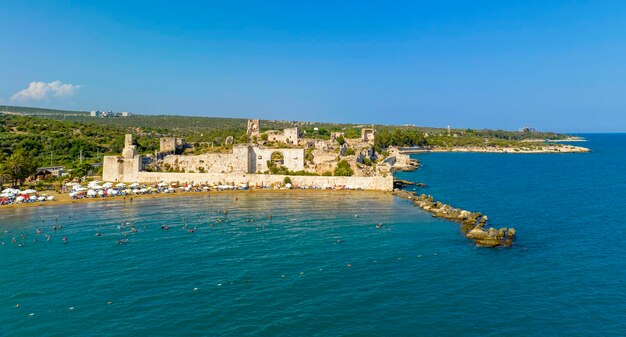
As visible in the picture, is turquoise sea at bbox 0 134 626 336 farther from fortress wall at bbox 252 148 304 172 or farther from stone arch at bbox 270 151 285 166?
stone arch at bbox 270 151 285 166

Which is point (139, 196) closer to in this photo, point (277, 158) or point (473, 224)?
point (277, 158)

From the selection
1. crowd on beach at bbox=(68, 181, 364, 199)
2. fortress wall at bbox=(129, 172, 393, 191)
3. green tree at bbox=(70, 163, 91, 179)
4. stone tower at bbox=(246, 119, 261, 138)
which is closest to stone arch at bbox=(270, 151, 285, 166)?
fortress wall at bbox=(129, 172, 393, 191)

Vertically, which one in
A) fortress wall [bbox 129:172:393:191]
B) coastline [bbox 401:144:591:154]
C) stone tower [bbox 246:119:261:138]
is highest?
stone tower [bbox 246:119:261:138]

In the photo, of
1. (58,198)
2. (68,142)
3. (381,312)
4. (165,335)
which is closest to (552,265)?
(381,312)

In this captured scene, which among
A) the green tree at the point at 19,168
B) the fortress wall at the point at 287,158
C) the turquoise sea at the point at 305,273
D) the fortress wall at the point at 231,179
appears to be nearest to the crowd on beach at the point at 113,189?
the fortress wall at the point at 231,179

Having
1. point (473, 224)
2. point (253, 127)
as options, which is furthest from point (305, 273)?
point (253, 127)

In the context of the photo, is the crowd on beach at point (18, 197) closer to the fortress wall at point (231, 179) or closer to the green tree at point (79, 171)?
the green tree at point (79, 171)
